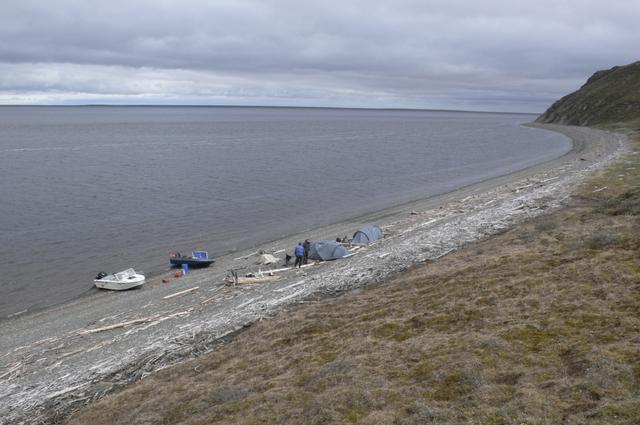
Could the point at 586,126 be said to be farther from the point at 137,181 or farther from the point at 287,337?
the point at 287,337

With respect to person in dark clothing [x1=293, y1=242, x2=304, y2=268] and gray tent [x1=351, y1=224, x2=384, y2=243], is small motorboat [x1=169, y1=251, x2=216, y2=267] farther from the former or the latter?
gray tent [x1=351, y1=224, x2=384, y2=243]

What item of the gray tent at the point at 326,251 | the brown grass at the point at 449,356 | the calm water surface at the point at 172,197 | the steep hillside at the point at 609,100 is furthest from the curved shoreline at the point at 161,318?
the steep hillside at the point at 609,100

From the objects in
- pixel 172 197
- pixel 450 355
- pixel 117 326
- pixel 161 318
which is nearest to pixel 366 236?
pixel 161 318

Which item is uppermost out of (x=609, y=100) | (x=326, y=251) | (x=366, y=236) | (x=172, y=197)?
(x=609, y=100)

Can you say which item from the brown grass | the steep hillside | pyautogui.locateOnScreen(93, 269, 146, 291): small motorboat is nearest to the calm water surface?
pyautogui.locateOnScreen(93, 269, 146, 291): small motorboat

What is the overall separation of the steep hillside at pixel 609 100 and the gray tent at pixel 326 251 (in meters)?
136

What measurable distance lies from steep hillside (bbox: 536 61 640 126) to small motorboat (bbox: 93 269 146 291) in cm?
14429

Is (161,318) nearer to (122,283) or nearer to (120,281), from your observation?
(122,283)

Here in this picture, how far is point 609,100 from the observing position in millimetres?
166750

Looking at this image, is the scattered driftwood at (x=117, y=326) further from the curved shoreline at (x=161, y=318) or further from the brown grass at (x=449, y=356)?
the brown grass at (x=449, y=356)

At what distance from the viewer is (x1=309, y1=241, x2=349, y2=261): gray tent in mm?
33406

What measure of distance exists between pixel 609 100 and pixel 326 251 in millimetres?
164130

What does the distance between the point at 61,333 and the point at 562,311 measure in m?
22.4

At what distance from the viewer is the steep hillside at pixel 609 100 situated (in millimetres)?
151475
